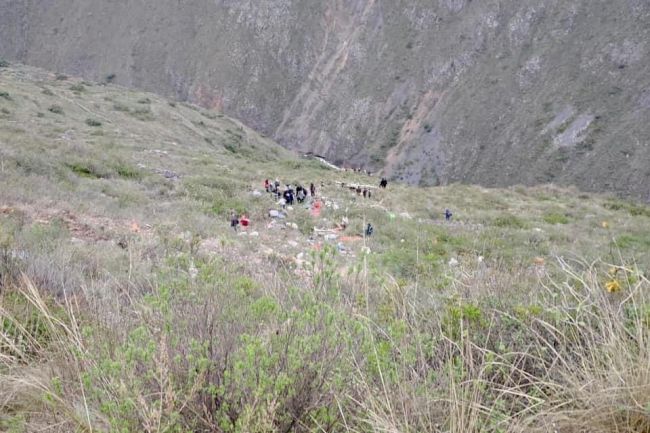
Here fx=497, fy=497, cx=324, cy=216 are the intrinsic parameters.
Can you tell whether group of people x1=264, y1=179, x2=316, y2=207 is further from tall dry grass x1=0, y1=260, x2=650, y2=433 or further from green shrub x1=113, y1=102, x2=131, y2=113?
green shrub x1=113, y1=102, x2=131, y2=113

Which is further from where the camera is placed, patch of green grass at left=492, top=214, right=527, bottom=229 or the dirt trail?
patch of green grass at left=492, top=214, right=527, bottom=229

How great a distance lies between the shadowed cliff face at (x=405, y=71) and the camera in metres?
39.9

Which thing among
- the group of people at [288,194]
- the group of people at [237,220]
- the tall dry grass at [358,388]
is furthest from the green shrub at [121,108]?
the tall dry grass at [358,388]

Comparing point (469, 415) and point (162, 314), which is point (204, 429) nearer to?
point (162, 314)

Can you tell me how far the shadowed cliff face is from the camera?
39.9 metres

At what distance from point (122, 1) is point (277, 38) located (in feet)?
83.4

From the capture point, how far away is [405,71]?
5581 cm

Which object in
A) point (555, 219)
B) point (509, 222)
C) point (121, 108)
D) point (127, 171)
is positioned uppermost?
point (121, 108)

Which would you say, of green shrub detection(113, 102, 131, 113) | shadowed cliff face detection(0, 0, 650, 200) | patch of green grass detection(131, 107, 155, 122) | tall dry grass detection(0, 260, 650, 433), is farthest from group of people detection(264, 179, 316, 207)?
shadowed cliff face detection(0, 0, 650, 200)

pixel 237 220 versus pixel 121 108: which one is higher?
pixel 121 108

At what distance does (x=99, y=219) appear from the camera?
386 inches

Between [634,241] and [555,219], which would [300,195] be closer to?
[555,219]

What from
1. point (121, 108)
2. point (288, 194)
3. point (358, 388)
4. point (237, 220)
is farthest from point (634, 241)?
point (121, 108)

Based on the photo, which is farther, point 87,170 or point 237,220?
point 87,170
